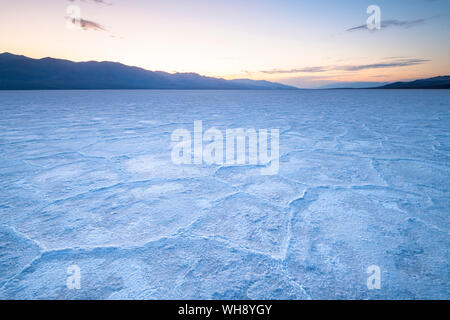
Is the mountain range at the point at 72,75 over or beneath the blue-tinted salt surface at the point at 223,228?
over

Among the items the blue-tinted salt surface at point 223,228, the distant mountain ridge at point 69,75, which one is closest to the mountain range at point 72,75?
the distant mountain ridge at point 69,75

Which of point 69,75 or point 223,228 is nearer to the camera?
point 223,228

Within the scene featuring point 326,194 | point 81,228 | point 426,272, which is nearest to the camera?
point 426,272

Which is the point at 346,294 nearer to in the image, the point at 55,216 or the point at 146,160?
the point at 55,216

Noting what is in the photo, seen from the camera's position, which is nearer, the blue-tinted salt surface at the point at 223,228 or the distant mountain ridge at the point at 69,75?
the blue-tinted salt surface at the point at 223,228

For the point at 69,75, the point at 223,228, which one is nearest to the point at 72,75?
the point at 69,75

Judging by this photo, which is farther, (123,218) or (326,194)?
(326,194)

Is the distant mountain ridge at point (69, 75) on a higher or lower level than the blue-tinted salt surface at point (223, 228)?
higher

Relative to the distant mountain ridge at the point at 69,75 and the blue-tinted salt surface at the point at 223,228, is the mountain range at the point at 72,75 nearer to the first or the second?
the distant mountain ridge at the point at 69,75

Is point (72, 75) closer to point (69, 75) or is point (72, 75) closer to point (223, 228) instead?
point (69, 75)

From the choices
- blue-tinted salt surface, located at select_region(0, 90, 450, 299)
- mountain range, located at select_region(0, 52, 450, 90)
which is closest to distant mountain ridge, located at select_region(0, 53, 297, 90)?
mountain range, located at select_region(0, 52, 450, 90)
